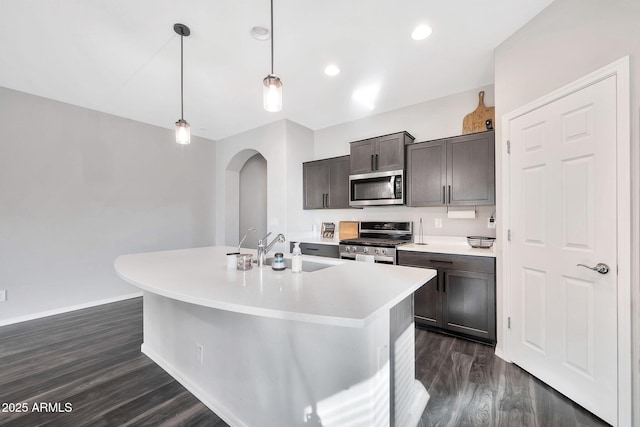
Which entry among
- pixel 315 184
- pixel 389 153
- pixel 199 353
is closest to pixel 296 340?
pixel 199 353

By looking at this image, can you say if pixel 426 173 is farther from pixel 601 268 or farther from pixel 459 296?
pixel 601 268

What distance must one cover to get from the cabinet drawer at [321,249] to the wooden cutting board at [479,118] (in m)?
2.22

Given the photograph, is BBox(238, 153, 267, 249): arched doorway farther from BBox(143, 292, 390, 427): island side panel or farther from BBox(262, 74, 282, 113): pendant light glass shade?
BBox(262, 74, 282, 113): pendant light glass shade

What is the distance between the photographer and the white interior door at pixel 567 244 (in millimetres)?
Result: 1526

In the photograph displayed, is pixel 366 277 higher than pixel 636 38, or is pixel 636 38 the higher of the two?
pixel 636 38

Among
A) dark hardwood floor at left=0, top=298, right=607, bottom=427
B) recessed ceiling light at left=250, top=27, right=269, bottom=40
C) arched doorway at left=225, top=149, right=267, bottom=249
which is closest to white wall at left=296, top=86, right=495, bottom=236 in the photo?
dark hardwood floor at left=0, top=298, right=607, bottom=427

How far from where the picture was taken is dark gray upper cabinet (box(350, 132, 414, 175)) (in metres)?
3.28

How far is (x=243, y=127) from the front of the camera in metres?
4.41

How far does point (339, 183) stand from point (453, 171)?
161 cm

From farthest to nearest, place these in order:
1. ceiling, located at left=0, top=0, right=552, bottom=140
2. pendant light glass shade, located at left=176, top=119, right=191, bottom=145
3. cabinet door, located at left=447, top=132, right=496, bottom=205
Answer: cabinet door, located at left=447, top=132, right=496, bottom=205 → pendant light glass shade, located at left=176, top=119, right=191, bottom=145 → ceiling, located at left=0, top=0, right=552, bottom=140

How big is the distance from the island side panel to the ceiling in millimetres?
2156

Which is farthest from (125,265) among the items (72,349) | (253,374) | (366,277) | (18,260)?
(18,260)

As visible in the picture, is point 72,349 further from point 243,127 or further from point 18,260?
point 243,127

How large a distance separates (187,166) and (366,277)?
14.4 feet
